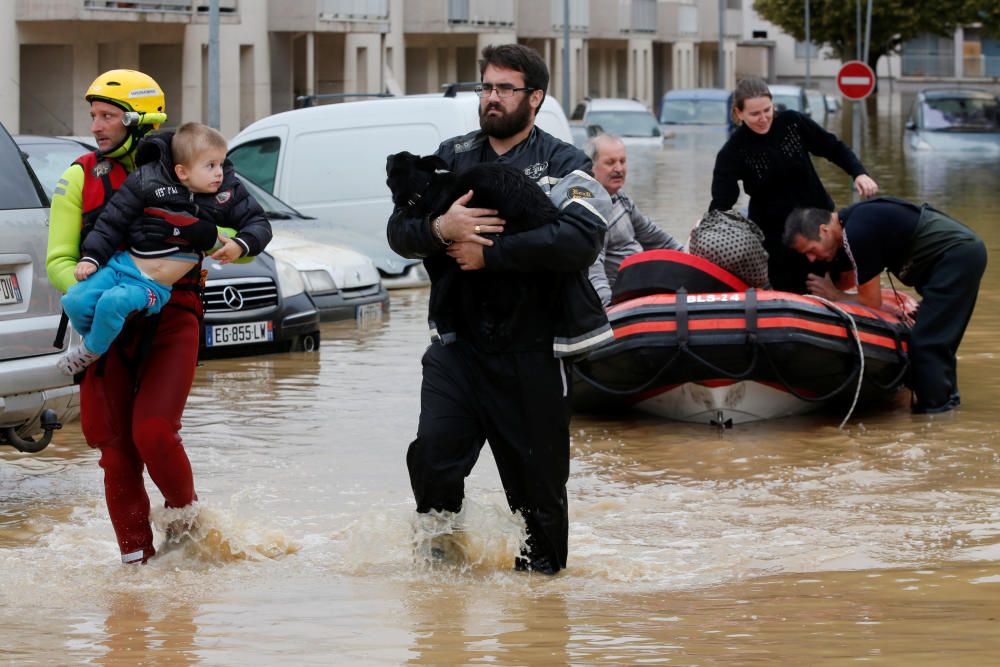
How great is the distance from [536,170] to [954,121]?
32469 mm

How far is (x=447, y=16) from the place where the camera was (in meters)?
55.0

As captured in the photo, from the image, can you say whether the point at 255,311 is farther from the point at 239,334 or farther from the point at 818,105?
the point at 818,105

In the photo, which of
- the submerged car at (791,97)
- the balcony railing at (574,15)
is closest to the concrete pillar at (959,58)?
the balcony railing at (574,15)

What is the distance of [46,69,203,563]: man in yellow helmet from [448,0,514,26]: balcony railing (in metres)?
49.4

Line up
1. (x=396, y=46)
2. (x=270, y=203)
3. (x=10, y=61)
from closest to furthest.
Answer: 1. (x=270, y=203)
2. (x=10, y=61)
3. (x=396, y=46)

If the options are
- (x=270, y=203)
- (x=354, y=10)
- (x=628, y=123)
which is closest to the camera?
(x=270, y=203)

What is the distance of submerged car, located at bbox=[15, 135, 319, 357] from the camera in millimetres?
12742

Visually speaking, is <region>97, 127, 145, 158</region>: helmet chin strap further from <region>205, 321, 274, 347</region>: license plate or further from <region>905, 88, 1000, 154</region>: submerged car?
<region>905, 88, 1000, 154</region>: submerged car

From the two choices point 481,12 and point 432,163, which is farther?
point 481,12

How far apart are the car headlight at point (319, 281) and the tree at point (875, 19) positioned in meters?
63.6

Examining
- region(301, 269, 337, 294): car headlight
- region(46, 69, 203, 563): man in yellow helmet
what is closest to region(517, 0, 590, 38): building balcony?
region(301, 269, 337, 294): car headlight

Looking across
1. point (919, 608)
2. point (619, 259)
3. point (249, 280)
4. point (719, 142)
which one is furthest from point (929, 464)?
point (719, 142)

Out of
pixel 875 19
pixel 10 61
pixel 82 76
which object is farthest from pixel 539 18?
pixel 10 61

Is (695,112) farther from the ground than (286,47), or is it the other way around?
(286,47)
